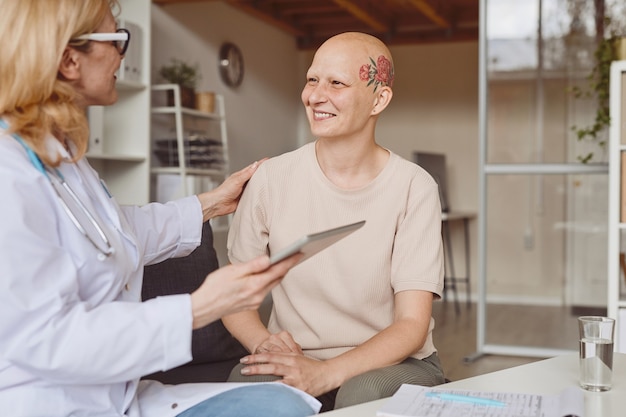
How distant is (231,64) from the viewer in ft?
20.9

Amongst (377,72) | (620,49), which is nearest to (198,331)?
(377,72)

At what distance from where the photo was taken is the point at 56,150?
127 centimetres

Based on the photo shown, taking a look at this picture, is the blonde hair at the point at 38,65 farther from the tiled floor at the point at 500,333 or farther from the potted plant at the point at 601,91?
the potted plant at the point at 601,91

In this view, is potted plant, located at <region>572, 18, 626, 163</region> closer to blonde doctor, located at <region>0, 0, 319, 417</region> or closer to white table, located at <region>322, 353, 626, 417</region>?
Result: white table, located at <region>322, 353, 626, 417</region>

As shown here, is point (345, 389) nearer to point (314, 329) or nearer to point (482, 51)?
point (314, 329)

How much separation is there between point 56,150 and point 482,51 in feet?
12.9

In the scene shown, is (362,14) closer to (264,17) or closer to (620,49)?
(264,17)

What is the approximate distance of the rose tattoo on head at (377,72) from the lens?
6.17 feet

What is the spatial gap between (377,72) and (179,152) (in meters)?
3.27

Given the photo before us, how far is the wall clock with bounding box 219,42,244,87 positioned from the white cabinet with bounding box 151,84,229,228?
26.7 inches

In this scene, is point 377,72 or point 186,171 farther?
point 186,171

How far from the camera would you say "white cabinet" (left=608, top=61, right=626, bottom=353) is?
408cm

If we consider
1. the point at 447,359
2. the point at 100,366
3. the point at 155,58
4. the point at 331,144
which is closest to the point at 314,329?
the point at 331,144

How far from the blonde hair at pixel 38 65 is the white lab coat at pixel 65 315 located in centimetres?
4
